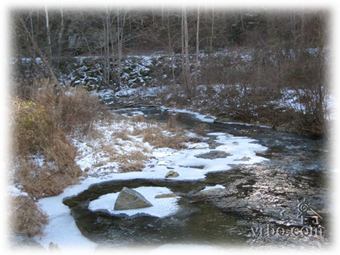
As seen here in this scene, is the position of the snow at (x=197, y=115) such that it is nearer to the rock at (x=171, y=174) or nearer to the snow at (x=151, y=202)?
the rock at (x=171, y=174)

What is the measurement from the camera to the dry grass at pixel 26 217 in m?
6.22

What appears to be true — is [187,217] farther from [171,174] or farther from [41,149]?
[41,149]

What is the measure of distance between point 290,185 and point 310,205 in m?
1.16

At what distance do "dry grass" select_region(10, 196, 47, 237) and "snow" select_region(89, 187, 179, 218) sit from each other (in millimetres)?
1045

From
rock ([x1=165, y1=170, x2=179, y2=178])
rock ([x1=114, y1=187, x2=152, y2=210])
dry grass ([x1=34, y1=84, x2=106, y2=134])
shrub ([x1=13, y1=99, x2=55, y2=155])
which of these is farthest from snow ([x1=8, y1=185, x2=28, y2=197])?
rock ([x1=165, y1=170, x2=179, y2=178])

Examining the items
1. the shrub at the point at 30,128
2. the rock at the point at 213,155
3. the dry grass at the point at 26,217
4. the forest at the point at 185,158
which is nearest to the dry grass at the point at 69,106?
the forest at the point at 185,158

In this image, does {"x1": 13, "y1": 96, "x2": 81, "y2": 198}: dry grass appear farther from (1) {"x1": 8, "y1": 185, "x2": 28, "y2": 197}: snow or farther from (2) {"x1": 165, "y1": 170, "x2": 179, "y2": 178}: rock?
(2) {"x1": 165, "y1": 170, "x2": 179, "y2": 178}: rock

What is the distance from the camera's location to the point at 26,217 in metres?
6.41

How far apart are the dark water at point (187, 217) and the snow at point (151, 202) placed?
0.14 m

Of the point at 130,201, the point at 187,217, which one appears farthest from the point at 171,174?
the point at 187,217

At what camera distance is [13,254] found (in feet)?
18.2

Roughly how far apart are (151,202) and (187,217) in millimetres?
930

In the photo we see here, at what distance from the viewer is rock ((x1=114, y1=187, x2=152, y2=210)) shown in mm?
7293

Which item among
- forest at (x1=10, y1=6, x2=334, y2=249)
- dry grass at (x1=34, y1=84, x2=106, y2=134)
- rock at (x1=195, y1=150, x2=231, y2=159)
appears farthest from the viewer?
rock at (x1=195, y1=150, x2=231, y2=159)
